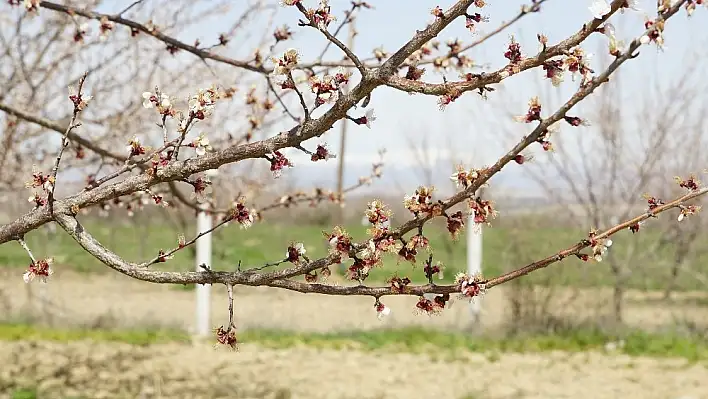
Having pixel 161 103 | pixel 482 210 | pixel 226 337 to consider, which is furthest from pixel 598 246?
pixel 161 103

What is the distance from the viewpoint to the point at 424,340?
20.5ft

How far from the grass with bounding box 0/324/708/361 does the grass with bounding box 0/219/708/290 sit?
0.62 meters

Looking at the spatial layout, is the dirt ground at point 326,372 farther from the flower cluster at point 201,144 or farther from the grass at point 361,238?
the flower cluster at point 201,144

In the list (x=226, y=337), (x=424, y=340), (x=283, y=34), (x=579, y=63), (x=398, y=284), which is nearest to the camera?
(x=579, y=63)

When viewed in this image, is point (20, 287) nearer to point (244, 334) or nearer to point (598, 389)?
point (244, 334)

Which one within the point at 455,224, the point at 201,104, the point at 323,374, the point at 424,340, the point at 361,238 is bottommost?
the point at 323,374

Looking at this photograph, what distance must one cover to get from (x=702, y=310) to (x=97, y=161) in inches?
222

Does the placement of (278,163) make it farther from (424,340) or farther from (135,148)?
(424,340)

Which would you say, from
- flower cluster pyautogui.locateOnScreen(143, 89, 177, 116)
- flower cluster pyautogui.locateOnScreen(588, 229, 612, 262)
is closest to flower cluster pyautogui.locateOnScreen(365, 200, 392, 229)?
flower cluster pyautogui.locateOnScreen(588, 229, 612, 262)

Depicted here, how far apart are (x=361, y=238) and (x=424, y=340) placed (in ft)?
17.3

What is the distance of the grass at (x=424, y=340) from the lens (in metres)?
5.94

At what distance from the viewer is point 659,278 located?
8.76 metres

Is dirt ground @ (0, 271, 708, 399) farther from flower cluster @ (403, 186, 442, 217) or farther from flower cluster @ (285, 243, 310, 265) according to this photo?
flower cluster @ (403, 186, 442, 217)

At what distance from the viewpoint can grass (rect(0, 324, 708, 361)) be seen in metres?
5.94
